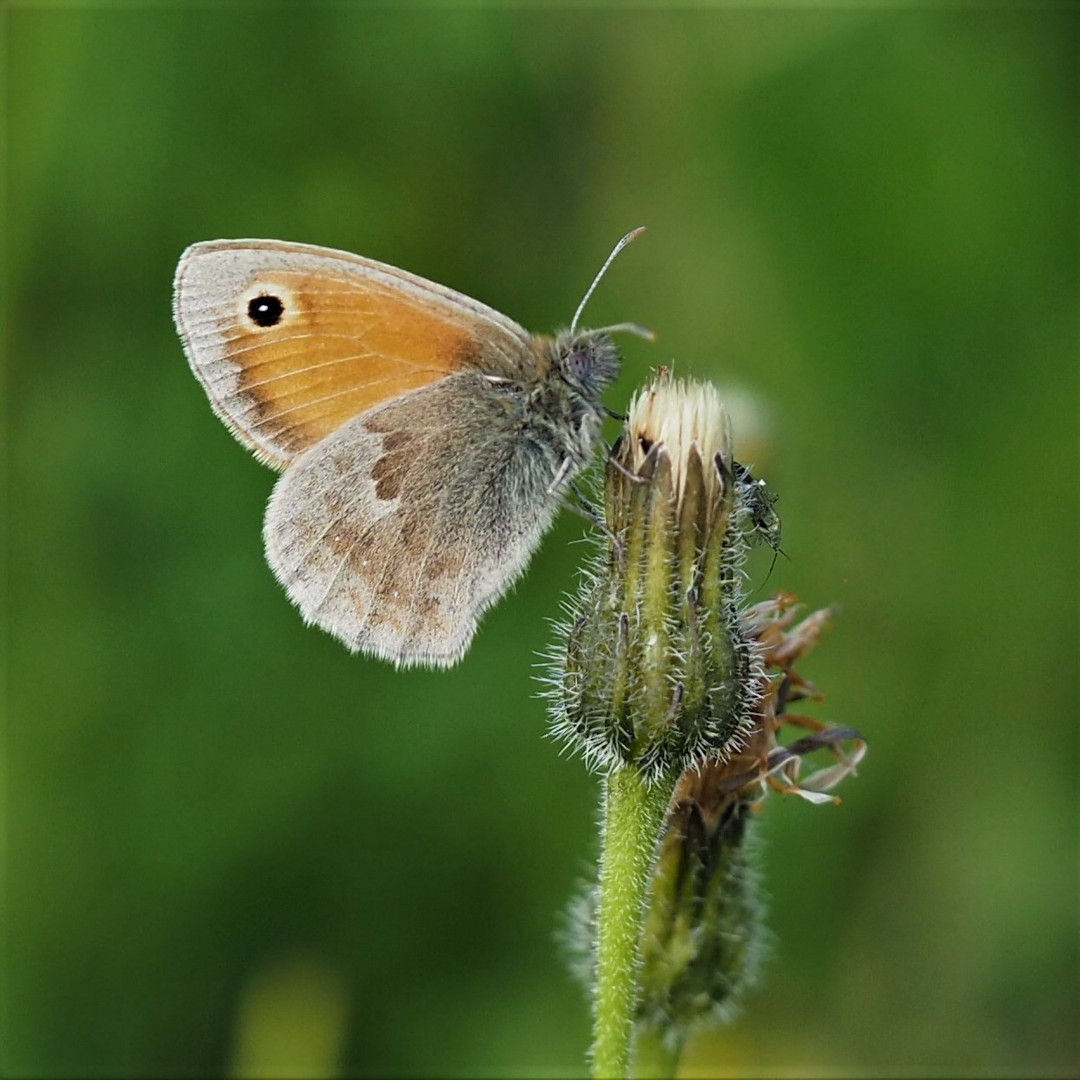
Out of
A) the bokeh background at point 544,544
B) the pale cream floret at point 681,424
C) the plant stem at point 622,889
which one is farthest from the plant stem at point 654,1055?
the bokeh background at point 544,544

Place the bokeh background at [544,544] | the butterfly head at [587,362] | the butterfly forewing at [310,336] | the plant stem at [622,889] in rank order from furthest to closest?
the bokeh background at [544,544] → the butterfly head at [587,362] → the butterfly forewing at [310,336] → the plant stem at [622,889]

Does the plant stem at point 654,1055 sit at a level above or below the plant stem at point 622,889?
below

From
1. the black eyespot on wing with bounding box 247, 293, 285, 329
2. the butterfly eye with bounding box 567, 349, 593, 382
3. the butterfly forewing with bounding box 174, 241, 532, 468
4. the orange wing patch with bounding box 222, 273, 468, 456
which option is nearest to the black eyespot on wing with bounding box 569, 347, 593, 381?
the butterfly eye with bounding box 567, 349, 593, 382

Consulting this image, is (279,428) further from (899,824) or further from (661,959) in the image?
(899,824)

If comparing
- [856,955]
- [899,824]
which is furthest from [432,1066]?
[899,824]

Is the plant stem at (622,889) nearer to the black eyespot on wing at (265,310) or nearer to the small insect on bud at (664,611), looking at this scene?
the small insect on bud at (664,611)

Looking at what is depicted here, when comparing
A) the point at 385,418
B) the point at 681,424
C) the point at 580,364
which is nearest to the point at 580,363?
the point at 580,364

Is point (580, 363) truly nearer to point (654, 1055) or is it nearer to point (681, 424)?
point (681, 424)
